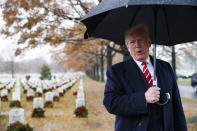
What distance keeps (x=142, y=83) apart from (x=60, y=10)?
326 inches

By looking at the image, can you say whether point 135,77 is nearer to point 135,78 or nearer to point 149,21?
point 135,78

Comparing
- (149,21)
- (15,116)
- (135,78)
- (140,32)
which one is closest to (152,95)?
(135,78)

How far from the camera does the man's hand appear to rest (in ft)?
5.57

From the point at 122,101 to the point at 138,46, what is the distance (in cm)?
53

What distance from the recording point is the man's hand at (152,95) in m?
1.70

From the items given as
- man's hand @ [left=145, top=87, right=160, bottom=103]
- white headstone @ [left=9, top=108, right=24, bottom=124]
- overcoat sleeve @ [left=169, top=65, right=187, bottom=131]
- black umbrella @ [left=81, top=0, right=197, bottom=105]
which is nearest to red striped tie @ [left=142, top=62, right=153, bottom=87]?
man's hand @ [left=145, top=87, right=160, bottom=103]

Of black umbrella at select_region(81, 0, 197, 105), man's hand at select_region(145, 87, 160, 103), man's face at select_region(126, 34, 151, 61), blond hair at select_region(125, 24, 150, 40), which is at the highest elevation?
black umbrella at select_region(81, 0, 197, 105)

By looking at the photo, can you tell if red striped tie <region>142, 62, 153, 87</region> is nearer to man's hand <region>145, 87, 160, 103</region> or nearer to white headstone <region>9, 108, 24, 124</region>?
man's hand <region>145, 87, 160, 103</region>

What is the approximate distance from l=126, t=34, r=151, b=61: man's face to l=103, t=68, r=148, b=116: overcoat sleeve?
0.31 meters

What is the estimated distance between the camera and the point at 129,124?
1842 millimetres

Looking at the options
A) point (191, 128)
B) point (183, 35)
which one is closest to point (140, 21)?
point (183, 35)

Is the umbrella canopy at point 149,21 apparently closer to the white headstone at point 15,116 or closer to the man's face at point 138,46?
the man's face at point 138,46

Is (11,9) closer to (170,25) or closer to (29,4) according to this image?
(29,4)

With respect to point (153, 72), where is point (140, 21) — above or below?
above
